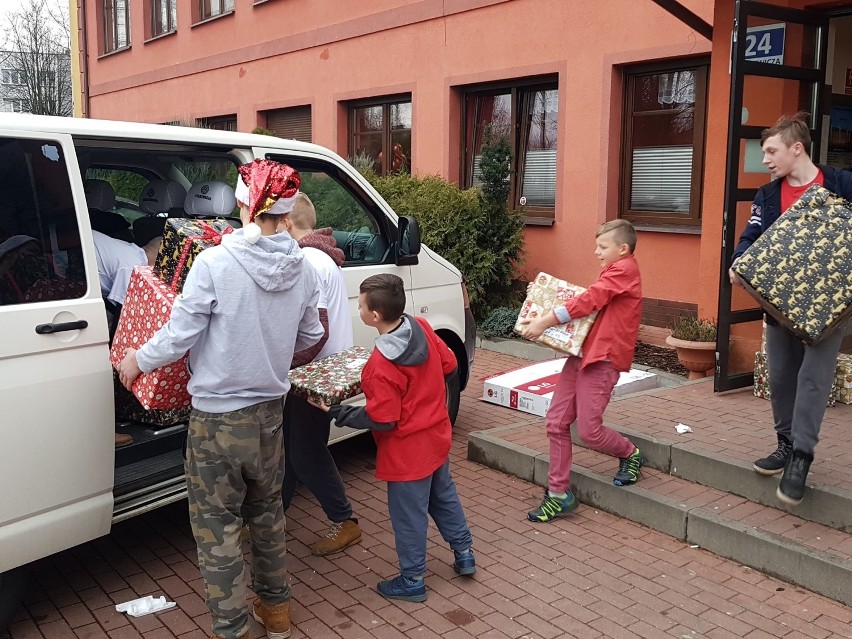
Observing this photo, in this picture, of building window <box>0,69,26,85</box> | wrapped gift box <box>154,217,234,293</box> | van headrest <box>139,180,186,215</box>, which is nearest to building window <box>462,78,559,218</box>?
van headrest <box>139,180,186,215</box>

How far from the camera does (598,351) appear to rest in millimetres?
4438

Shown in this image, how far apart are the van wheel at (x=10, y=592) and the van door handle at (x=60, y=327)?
0.97m

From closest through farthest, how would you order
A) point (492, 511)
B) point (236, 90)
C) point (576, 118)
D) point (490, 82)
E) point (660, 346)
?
1. point (492, 511)
2. point (660, 346)
3. point (576, 118)
4. point (490, 82)
5. point (236, 90)

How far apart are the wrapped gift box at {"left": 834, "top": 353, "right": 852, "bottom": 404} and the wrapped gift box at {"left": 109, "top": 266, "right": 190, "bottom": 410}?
468cm

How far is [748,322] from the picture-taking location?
6348 millimetres

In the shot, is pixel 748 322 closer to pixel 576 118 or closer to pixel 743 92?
pixel 743 92

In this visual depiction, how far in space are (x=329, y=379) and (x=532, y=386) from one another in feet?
11.3

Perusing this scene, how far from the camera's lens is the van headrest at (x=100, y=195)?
458 cm

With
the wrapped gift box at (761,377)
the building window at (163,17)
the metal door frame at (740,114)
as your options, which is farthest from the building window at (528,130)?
the building window at (163,17)

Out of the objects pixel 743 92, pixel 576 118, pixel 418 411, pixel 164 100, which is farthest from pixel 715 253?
pixel 164 100

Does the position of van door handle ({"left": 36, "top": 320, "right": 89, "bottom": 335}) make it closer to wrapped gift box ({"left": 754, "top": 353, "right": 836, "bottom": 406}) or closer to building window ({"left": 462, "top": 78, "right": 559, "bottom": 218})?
wrapped gift box ({"left": 754, "top": 353, "right": 836, "bottom": 406})

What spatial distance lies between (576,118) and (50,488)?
7769 mm

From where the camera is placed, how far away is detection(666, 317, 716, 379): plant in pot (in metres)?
7.02

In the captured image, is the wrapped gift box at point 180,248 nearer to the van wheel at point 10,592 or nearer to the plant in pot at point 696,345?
the van wheel at point 10,592
